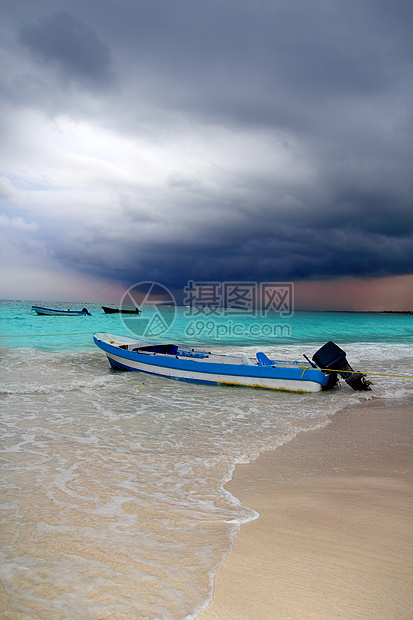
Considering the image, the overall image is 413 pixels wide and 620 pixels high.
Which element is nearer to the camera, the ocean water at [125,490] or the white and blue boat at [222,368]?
the ocean water at [125,490]

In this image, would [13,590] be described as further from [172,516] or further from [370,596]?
[370,596]

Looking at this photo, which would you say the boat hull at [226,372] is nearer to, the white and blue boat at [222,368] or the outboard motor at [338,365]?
the white and blue boat at [222,368]

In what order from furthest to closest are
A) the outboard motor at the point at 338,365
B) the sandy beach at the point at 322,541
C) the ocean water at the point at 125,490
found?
the outboard motor at the point at 338,365 → the ocean water at the point at 125,490 → the sandy beach at the point at 322,541

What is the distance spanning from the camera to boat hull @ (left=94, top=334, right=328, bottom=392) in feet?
42.0

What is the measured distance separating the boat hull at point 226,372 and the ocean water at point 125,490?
0.60 meters

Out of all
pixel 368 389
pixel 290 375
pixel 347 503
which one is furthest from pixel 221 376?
pixel 347 503

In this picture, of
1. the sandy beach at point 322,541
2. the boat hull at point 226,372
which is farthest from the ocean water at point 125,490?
the boat hull at point 226,372

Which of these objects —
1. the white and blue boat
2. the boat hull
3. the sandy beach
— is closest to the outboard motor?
the white and blue boat

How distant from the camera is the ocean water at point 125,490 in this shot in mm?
2703

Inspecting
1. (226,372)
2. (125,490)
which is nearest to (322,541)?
(125,490)

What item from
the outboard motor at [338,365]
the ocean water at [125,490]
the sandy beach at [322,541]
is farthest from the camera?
the outboard motor at [338,365]

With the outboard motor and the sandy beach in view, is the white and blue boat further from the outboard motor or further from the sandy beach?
the sandy beach

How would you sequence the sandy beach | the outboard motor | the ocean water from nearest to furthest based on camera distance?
the sandy beach
the ocean water
the outboard motor

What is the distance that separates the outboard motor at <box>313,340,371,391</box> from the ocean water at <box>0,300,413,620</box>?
0.62 metres
